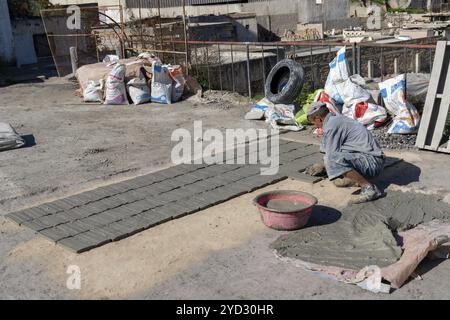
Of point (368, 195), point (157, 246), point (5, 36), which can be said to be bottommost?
point (157, 246)

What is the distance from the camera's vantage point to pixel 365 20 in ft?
129

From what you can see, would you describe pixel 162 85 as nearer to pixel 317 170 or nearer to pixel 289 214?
pixel 317 170

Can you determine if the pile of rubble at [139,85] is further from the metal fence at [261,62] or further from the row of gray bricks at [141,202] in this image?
the row of gray bricks at [141,202]

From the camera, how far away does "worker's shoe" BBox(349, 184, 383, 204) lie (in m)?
5.81

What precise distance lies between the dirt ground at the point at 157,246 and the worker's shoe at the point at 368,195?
0.49 ft

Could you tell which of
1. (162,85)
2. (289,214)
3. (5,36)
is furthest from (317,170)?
(5,36)

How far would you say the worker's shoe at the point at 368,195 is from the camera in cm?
581

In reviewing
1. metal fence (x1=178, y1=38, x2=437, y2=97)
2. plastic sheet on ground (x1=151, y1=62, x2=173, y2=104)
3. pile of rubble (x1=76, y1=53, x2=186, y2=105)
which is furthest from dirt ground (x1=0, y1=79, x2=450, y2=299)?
metal fence (x1=178, y1=38, x2=437, y2=97)

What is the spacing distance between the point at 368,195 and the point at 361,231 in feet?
2.80

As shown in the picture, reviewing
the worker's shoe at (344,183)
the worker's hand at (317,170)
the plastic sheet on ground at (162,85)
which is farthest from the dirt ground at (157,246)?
the plastic sheet on ground at (162,85)

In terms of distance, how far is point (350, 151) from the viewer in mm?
5910

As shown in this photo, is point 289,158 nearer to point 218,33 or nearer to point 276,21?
point 218,33

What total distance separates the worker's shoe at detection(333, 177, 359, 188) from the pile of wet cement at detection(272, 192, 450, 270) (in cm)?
45

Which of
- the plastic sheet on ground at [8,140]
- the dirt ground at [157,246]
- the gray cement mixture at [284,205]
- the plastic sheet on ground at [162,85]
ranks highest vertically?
the plastic sheet on ground at [162,85]
